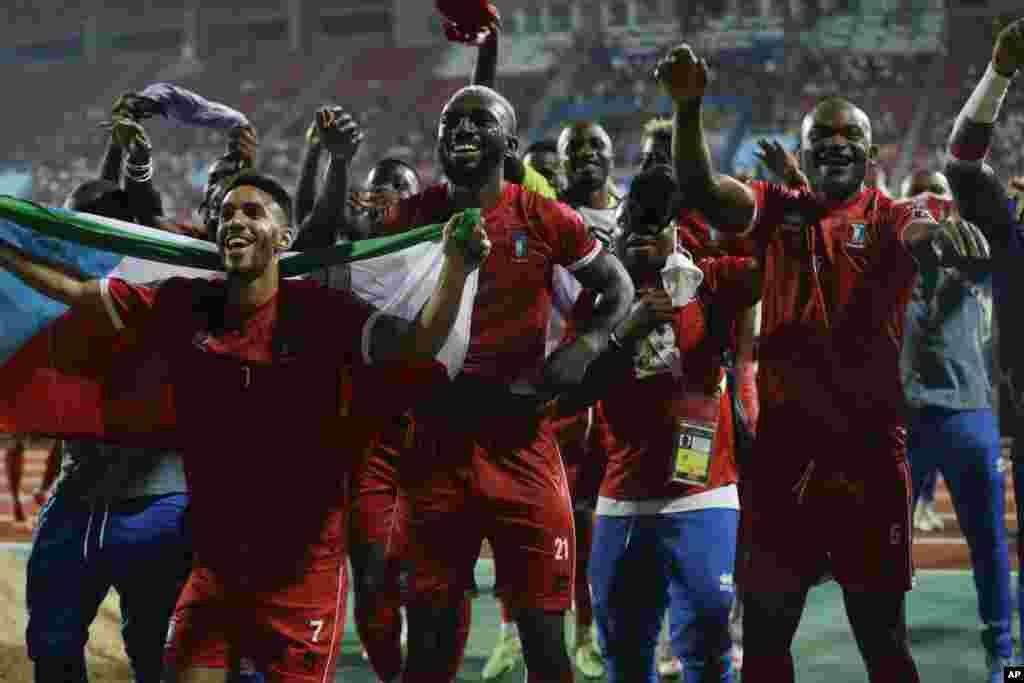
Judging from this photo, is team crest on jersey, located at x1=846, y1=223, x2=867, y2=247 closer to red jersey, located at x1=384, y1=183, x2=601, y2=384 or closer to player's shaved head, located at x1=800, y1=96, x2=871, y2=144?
player's shaved head, located at x1=800, y1=96, x2=871, y2=144

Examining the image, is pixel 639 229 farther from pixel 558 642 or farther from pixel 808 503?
pixel 558 642

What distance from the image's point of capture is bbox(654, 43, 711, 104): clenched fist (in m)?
3.50

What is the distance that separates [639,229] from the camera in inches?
177

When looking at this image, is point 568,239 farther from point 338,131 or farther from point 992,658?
point 992,658

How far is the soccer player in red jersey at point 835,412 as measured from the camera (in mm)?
4039

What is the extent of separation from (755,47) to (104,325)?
98.9 feet

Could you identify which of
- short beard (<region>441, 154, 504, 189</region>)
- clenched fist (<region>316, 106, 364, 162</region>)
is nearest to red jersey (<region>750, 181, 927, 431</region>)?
short beard (<region>441, 154, 504, 189</region>)

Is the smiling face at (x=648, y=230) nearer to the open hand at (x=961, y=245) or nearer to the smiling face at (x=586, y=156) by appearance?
the open hand at (x=961, y=245)

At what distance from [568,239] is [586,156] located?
2024mm

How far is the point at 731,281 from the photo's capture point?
445 cm

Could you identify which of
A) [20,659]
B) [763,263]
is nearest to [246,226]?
[763,263]

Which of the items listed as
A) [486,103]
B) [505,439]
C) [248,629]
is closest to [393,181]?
[486,103]

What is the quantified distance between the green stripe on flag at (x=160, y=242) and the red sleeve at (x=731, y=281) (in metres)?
1.03

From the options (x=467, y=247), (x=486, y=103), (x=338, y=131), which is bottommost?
(x=467, y=247)
